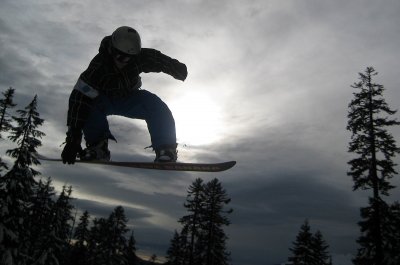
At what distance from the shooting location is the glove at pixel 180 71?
617 cm

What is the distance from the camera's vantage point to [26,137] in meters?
22.6

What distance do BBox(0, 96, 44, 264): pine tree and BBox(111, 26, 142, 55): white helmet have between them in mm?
18660

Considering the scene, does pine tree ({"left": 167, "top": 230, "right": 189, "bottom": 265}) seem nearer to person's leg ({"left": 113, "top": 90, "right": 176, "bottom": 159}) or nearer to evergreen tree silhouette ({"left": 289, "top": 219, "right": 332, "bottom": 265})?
evergreen tree silhouette ({"left": 289, "top": 219, "right": 332, "bottom": 265})

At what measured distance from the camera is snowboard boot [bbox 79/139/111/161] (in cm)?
629

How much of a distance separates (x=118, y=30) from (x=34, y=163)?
2016 cm

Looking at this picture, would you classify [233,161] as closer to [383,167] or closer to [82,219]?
[383,167]

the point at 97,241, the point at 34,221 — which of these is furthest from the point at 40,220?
the point at 97,241

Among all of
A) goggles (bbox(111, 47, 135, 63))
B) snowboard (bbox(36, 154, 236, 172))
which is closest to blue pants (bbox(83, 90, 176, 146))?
snowboard (bbox(36, 154, 236, 172))

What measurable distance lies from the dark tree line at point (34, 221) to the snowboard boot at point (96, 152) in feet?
52.1

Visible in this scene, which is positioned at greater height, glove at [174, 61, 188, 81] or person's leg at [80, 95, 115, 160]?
glove at [174, 61, 188, 81]

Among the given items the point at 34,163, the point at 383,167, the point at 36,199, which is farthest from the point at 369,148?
the point at 36,199

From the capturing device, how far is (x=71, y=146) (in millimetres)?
5828

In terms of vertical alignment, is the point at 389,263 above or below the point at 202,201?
below

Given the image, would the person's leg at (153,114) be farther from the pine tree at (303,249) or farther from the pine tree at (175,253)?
the pine tree at (175,253)
